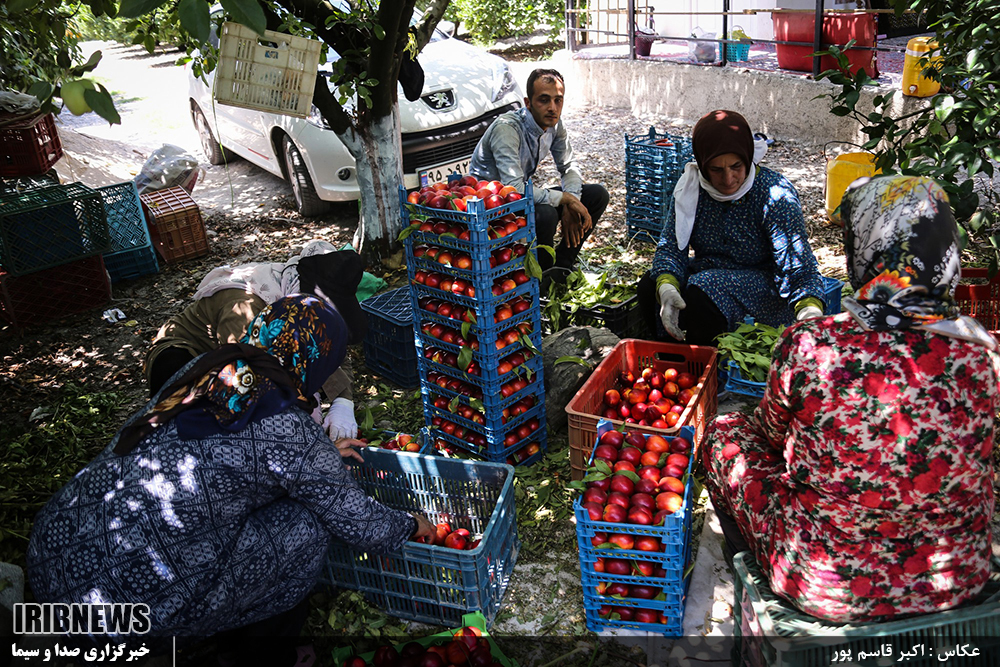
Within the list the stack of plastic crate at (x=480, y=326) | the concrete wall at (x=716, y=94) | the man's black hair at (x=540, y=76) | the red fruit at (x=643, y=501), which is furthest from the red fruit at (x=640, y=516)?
the concrete wall at (x=716, y=94)

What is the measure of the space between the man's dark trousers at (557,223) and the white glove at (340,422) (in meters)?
1.73

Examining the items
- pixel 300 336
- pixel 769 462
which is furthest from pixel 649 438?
pixel 300 336

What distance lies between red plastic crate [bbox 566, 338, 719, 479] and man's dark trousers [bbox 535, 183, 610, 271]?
104 centimetres

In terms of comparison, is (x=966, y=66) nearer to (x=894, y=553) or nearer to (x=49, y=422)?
(x=894, y=553)

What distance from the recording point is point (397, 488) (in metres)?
3.35

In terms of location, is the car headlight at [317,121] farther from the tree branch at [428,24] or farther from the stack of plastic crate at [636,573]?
the stack of plastic crate at [636,573]

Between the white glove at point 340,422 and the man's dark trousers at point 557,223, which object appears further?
the man's dark trousers at point 557,223

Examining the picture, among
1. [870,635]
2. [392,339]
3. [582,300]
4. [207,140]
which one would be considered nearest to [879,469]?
[870,635]

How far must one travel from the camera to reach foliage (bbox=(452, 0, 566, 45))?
1474cm

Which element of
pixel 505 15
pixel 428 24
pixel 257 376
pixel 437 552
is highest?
pixel 505 15

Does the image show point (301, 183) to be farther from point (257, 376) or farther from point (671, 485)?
point (671, 485)

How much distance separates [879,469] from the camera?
1.98 meters

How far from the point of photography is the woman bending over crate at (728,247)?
3.70 metres

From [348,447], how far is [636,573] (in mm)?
1195
